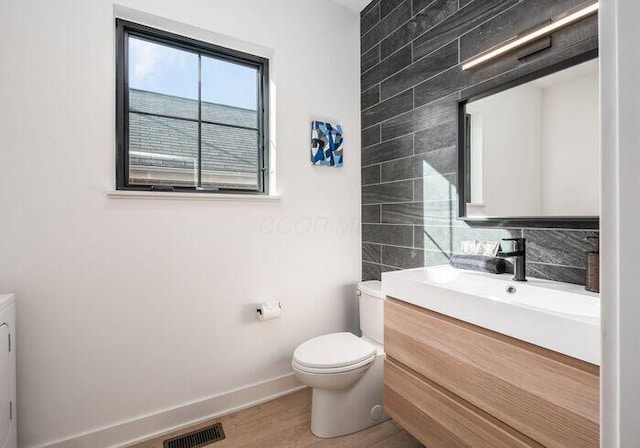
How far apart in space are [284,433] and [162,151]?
65.0 inches

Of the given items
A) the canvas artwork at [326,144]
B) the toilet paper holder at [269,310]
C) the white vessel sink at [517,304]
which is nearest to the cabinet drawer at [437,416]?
the white vessel sink at [517,304]

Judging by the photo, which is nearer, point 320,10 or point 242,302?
point 242,302

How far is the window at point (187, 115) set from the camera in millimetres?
1724

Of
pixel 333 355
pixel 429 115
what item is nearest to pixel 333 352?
pixel 333 355

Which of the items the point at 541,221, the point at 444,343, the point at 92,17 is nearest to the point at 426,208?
the point at 541,221

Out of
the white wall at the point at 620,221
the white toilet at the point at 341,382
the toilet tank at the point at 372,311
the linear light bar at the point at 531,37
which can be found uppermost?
the linear light bar at the point at 531,37

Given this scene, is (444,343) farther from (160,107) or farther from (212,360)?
(160,107)

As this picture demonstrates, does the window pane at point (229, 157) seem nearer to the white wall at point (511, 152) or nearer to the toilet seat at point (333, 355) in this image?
the toilet seat at point (333, 355)

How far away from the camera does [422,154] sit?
188cm

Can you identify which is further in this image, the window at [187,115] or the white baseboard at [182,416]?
the window at [187,115]

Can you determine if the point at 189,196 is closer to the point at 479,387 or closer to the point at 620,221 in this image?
the point at 479,387

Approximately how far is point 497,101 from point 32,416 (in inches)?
101

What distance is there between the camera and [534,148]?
1.43 m

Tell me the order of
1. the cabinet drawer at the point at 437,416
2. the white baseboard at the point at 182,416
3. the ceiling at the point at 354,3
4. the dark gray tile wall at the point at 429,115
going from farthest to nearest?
the ceiling at the point at 354,3, the white baseboard at the point at 182,416, the dark gray tile wall at the point at 429,115, the cabinet drawer at the point at 437,416
